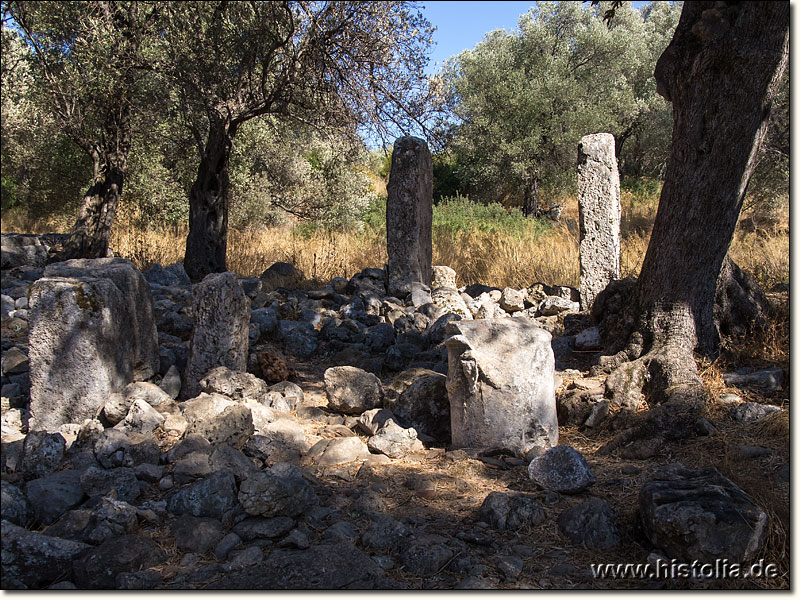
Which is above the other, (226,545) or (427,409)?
(427,409)

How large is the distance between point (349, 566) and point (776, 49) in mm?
4892

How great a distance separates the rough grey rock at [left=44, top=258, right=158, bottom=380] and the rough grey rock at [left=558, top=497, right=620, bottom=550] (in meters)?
3.59

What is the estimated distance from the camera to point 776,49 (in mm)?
5125

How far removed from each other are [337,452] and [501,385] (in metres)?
1.20

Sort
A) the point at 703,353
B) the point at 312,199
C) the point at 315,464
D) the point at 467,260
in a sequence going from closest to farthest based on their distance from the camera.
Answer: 1. the point at 315,464
2. the point at 703,353
3. the point at 467,260
4. the point at 312,199

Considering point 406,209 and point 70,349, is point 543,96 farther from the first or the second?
point 70,349

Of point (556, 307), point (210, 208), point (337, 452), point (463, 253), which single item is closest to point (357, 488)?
point (337, 452)

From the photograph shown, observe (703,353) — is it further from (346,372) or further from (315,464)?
(315,464)

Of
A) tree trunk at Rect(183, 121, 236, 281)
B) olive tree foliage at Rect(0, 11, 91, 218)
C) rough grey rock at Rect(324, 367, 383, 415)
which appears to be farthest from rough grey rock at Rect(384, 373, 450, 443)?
olive tree foliage at Rect(0, 11, 91, 218)

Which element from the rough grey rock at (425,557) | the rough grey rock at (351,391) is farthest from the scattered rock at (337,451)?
the rough grey rock at (425,557)

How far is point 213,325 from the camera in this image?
5660 millimetres

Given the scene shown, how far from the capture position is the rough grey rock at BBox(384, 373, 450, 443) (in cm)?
504

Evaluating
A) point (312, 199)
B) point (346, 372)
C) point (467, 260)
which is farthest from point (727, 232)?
point (312, 199)

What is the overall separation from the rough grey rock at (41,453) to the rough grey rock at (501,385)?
8.47 feet
